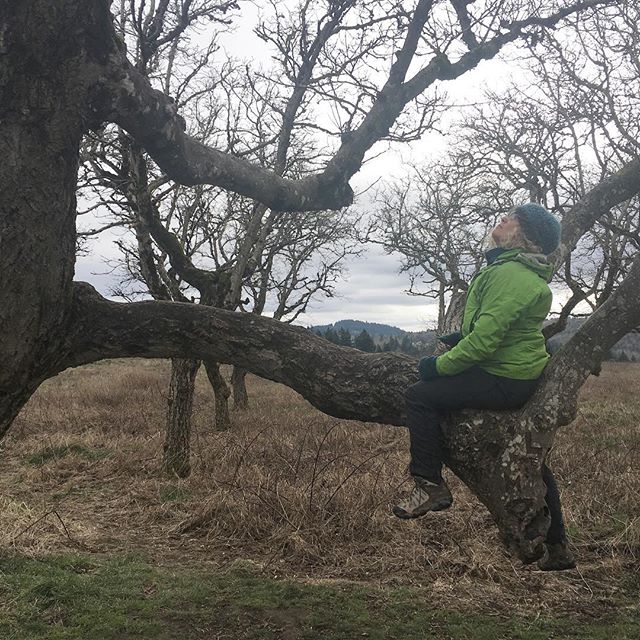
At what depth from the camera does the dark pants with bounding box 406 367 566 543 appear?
2.79 m

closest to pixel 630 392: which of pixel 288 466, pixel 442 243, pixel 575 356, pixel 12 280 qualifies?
Result: pixel 442 243

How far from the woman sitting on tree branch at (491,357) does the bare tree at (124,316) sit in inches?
4.5

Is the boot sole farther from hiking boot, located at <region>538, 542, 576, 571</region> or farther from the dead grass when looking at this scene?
the dead grass

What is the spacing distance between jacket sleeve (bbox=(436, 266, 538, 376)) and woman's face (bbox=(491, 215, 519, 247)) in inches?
10.9

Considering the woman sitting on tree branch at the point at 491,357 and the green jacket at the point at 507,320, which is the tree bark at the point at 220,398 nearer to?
the woman sitting on tree branch at the point at 491,357

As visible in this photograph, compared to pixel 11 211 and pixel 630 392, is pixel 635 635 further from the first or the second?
pixel 630 392

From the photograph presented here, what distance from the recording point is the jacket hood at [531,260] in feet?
9.21

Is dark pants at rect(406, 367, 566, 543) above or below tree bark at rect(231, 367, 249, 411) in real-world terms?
above

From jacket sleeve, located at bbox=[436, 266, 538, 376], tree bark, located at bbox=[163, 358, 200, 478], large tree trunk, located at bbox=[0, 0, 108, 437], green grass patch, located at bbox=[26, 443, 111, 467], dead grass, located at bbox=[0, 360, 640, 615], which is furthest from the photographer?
green grass patch, located at bbox=[26, 443, 111, 467]

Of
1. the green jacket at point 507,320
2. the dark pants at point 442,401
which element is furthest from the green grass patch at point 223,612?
the green jacket at point 507,320

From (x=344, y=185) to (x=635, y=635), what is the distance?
405 centimetres

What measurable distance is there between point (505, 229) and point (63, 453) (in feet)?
29.8

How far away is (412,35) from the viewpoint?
464cm

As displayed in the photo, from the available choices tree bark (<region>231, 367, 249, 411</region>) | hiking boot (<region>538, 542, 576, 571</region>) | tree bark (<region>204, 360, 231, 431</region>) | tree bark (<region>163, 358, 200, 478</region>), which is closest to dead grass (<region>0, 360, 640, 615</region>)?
tree bark (<region>163, 358, 200, 478</region>)
